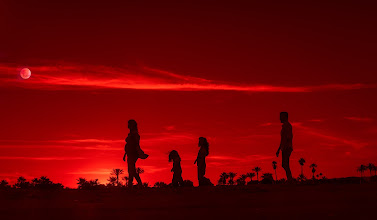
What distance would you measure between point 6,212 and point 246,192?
7.26 metres

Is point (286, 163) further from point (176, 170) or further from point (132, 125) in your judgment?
point (176, 170)

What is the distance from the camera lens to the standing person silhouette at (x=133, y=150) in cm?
2058

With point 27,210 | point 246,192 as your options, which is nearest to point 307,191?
point 246,192

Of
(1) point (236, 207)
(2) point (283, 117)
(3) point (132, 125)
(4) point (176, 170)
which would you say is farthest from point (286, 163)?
(1) point (236, 207)

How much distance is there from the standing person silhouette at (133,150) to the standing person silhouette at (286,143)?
194 inches

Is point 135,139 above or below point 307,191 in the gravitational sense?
above

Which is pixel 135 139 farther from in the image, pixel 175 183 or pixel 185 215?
pixel 185 215

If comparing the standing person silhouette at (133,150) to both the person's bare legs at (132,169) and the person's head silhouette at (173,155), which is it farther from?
the person's head silhouette at (173,155)

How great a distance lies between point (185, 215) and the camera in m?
10.6

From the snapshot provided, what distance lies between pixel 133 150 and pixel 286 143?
216 inches

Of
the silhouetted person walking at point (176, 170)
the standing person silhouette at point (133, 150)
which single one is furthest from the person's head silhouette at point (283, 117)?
the silhouetted person walking at point (176, 170)

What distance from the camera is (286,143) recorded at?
19.8 meters

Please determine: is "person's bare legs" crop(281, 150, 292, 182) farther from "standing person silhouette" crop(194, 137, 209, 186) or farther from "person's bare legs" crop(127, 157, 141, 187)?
"standing person silhouette" crop(194, 137, 209, 186)

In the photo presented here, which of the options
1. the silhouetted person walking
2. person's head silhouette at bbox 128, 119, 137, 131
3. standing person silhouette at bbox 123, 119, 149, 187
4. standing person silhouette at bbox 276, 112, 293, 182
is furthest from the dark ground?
the silhouetted person walking
